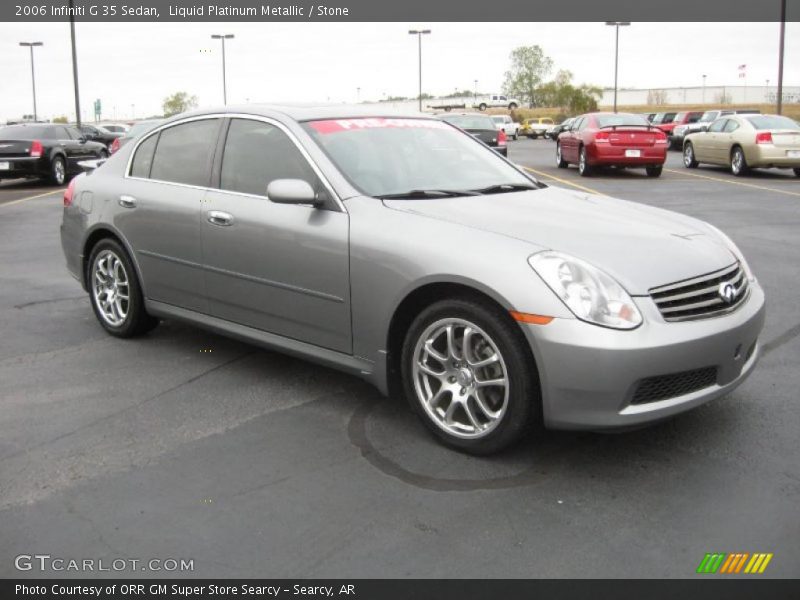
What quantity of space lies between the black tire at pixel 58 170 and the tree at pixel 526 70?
360ft

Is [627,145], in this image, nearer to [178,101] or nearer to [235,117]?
[235,117]

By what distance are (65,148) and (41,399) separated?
17.3 meters

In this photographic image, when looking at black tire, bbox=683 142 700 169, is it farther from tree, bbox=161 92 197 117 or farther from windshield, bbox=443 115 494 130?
tree, bbox=161 92 197 117

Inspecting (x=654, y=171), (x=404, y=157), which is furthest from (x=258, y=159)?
(x=654, y=171)

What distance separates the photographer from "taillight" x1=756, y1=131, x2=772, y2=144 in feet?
61.3

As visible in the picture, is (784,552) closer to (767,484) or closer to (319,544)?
(767,484)

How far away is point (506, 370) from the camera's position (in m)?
3.62

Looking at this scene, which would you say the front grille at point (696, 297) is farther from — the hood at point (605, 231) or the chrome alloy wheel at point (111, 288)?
the chrome alloy wheel at point (111, 288)

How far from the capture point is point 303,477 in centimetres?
362

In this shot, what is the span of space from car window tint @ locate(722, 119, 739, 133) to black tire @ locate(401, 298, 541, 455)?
18208 millimetres

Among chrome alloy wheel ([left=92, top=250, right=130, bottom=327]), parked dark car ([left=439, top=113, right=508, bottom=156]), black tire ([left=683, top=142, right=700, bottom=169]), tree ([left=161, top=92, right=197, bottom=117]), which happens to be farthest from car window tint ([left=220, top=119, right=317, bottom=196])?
tree ([left=161, top=92, right=197, bottom=117])

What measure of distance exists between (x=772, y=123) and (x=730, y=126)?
124cm

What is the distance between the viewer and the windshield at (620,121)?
1948cm
